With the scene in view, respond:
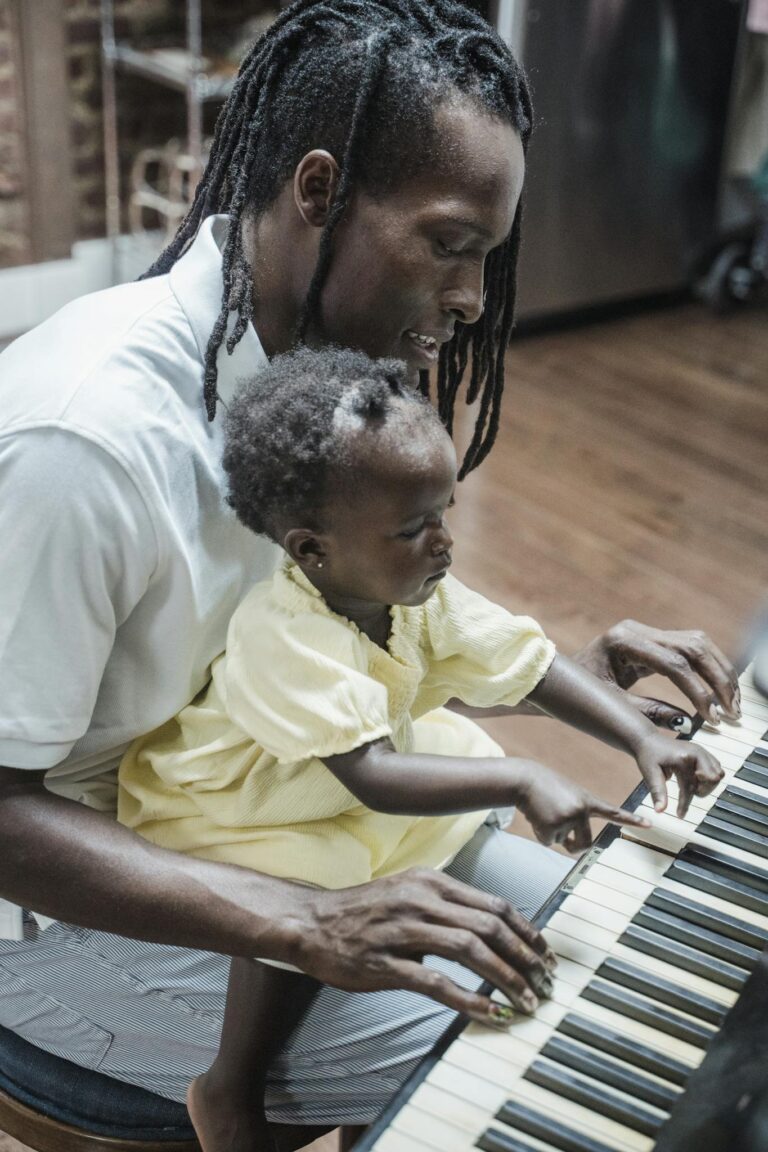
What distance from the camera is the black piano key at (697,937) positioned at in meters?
1.03

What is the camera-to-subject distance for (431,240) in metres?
1.18

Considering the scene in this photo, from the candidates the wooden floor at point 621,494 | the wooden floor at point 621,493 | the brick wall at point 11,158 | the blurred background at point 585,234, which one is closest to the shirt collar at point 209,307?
the wooden floor at point 621,494

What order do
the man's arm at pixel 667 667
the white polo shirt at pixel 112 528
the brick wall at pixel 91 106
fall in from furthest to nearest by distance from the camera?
the brick wall at pixel 91 106 → the man's arm at pixel 667 667 → the white polo shirt at pixel 112 528

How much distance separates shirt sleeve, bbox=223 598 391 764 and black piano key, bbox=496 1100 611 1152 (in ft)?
0.96

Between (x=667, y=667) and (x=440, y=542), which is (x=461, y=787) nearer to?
(x=440, y=542)

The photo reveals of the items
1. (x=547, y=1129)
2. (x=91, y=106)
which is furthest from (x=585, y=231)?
(x=547, y=1129)

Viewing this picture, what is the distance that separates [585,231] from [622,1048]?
3741 mm

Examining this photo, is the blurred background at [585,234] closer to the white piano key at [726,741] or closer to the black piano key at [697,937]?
the white piano key at [726,741]

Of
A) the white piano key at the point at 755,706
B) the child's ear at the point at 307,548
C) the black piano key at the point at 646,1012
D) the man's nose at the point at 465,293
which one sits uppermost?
the man's nose at the point at 465,293

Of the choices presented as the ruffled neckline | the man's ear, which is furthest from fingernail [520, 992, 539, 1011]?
the man's ear

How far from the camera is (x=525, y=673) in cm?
126

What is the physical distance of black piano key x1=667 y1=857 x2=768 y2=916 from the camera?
1076 millimetres

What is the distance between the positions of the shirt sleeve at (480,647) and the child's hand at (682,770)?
14 cm

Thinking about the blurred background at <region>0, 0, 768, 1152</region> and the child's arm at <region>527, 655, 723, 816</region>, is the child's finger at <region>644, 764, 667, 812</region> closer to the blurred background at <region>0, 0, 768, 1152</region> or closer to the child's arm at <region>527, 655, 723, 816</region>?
the child's arm at <region>527, 655, 723, 816</region>
